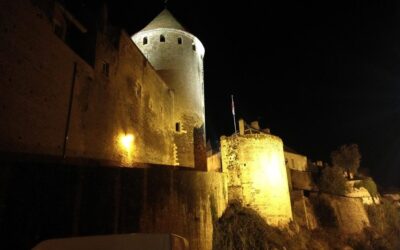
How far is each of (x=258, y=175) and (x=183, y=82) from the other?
1072 cm

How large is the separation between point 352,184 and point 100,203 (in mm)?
24908

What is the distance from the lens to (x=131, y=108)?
61.5 feet

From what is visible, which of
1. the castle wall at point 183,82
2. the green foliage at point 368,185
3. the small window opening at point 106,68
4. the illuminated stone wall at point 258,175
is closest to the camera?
the small window opening at point 106,68

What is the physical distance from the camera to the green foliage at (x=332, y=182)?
27766 millimetres

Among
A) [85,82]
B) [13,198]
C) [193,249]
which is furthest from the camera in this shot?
[85,82]

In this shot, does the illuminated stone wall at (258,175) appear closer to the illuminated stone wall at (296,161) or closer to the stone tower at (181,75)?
the stone tower at (181,75)

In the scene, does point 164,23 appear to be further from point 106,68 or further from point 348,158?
point 348,158

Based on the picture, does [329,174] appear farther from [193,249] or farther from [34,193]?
[34,193]

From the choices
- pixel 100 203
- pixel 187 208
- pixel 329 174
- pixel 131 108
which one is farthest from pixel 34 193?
pixel 329 174

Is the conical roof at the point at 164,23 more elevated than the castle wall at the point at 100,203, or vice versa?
the conical roof at the point at 164,23

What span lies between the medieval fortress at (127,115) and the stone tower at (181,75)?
0.07 meters

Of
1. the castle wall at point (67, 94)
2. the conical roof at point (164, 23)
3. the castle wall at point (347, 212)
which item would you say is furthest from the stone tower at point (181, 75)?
the castle wall at point (347, 212)

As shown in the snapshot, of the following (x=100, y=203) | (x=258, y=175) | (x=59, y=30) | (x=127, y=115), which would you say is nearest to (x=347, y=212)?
(x=258, y=175)

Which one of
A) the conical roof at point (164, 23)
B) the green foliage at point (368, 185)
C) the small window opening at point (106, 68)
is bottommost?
the green foliage at point (368, 185)
